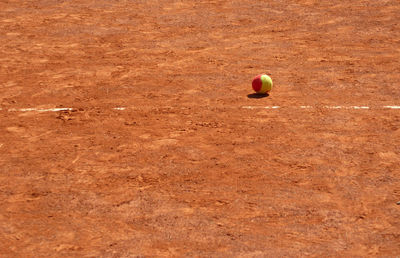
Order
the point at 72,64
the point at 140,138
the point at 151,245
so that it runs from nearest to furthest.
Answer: the point at 151,245
the point at 140,138
the point at 72,64

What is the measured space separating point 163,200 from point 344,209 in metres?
1.83

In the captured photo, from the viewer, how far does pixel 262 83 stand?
10.8 m

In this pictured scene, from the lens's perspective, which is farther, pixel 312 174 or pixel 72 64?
pixel 72 64

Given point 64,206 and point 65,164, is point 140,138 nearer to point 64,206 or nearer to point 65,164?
point 65,164

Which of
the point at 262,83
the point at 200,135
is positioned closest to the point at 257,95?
the point at 262,83

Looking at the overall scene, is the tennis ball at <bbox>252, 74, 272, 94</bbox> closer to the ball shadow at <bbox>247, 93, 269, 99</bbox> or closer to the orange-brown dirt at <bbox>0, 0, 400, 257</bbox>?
the ball shadow at <bbox>247, 93, 269, 99</bbox>

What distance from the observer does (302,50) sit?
13.1m

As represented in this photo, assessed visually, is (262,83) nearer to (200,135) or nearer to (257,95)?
(257,95)

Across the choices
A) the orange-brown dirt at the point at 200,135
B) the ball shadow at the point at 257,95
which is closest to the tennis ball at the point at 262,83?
the ball shadow at the point at 257,95

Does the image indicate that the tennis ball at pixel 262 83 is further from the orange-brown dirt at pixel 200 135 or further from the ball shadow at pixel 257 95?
the orange-brown dirt at pixel 200 135

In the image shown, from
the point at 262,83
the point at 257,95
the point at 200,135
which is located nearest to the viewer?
the point at 200,135

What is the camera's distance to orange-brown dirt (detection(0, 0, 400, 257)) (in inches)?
280

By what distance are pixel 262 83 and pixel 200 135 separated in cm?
176

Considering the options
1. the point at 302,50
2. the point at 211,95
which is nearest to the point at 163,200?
the point at 211,95
